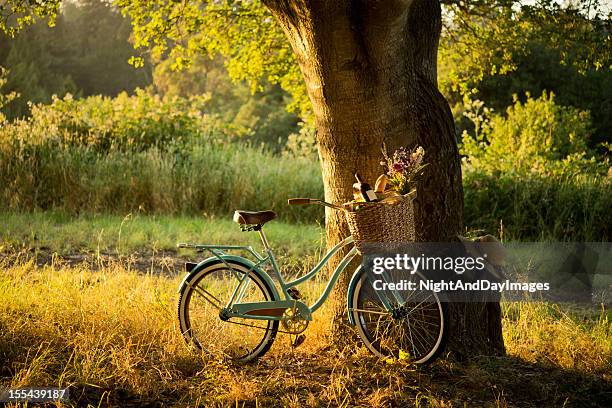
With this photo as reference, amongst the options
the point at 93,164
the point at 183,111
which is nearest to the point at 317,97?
the point at 93,164

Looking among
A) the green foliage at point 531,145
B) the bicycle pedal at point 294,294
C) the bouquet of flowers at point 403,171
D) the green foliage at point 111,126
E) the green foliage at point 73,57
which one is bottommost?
the bicycle pedal at point 294,294

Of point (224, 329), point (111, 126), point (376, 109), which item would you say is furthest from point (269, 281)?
point (111, 126)

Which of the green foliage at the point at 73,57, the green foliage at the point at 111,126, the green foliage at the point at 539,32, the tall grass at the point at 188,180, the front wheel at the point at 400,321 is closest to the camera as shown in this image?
the front wheel at the point at 400,321

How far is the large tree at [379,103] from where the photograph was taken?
14.9ft

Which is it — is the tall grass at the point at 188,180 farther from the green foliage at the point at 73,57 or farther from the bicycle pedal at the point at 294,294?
the green foliage at the point at 73,57

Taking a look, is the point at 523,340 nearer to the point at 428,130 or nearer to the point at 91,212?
the point at 428,130

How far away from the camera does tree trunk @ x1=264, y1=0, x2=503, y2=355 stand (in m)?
A: 4.55

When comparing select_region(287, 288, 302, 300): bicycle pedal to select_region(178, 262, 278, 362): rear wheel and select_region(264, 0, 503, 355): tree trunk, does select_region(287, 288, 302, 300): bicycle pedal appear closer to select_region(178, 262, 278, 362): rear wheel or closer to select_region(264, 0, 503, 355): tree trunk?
select_region(178, 262, 278, 362): rear wheel

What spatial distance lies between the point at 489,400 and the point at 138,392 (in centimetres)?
198

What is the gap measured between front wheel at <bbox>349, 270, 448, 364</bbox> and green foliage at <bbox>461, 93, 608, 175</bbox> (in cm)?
697

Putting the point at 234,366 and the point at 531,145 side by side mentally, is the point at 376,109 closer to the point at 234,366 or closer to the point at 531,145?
the point at 234,366

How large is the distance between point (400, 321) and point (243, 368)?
98 centimetres

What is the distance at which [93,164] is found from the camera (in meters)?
11.8

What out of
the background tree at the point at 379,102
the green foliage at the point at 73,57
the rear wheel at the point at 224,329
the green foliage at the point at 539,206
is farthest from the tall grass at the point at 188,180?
the green foliage at the point at 73,57
